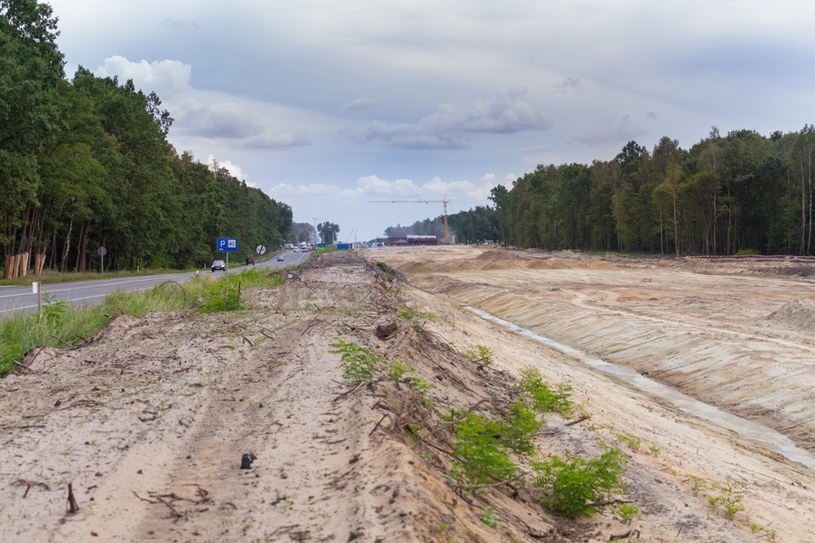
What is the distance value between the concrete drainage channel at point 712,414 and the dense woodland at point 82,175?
3029 centimetres

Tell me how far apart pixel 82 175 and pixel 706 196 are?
58228mm

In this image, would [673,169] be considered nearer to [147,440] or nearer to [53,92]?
[53,92]

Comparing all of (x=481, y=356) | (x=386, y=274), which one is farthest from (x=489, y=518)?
(x=386, y=274)

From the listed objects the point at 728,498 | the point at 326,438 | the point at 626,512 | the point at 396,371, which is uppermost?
the point at 396,371

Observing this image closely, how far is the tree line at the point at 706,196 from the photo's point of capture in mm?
75062

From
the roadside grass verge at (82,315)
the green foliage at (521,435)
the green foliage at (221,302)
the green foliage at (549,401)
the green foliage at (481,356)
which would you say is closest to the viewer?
the green foliage at (521,435)

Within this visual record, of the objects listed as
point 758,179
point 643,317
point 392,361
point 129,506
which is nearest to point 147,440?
point 129,506

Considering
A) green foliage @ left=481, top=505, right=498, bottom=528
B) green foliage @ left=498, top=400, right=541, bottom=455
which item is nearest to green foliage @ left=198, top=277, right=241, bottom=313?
green foliage @ left=498, top=400, right=541, bottom=455

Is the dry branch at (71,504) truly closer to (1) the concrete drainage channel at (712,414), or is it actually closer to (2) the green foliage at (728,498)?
(2) the green foliage at (728,498)

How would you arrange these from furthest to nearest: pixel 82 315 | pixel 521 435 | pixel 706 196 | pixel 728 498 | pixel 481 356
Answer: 1. pixel 706 196
2. pixel 82 315
3. pixel 481 356
4. pixel 521 435
5. pixel 728 498

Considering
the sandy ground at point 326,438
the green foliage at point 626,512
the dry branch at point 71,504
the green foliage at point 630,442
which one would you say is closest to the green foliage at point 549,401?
the sandy ground at point 326,438

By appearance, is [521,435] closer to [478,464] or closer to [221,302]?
[478,464]

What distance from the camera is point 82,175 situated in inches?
2012

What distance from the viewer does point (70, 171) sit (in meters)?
49.6
